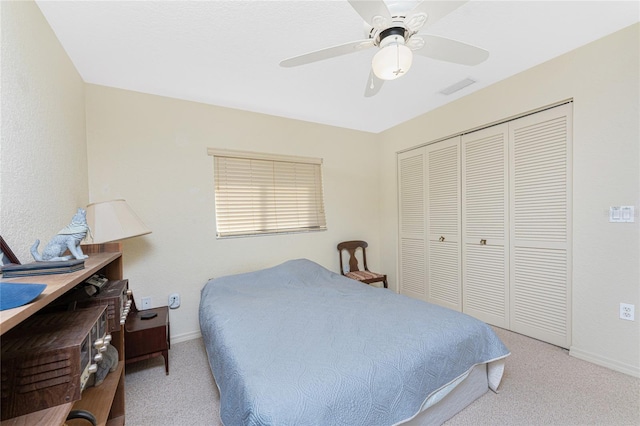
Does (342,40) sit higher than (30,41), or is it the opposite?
(342,40)

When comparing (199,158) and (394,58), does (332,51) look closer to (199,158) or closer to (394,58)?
(394,58)

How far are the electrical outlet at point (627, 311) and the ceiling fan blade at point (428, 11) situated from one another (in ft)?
7.65

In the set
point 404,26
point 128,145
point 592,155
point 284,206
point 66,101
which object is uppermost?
point 404,26

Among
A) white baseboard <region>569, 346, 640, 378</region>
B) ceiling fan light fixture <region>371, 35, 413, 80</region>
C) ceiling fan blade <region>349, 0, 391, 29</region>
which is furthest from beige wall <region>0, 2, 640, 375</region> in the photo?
ceiling fan light fixture <region>371, 35, 413, 80</region>

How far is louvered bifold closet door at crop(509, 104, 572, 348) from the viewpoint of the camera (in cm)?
219

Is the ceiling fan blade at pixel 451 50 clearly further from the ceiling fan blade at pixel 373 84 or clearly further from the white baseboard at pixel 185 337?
the white baseboard at pixel 185 337

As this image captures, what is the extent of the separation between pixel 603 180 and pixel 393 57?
6.38 feet

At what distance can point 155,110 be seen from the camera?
2539 millimetres

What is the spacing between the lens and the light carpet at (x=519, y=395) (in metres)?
1.52

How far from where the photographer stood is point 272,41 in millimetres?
1809

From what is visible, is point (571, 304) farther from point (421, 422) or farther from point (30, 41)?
point (30, 41)

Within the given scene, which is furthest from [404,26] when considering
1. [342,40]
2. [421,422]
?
[421,422]

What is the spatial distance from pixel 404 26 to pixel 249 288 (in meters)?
2.26

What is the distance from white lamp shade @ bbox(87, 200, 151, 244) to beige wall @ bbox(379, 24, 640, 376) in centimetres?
343
